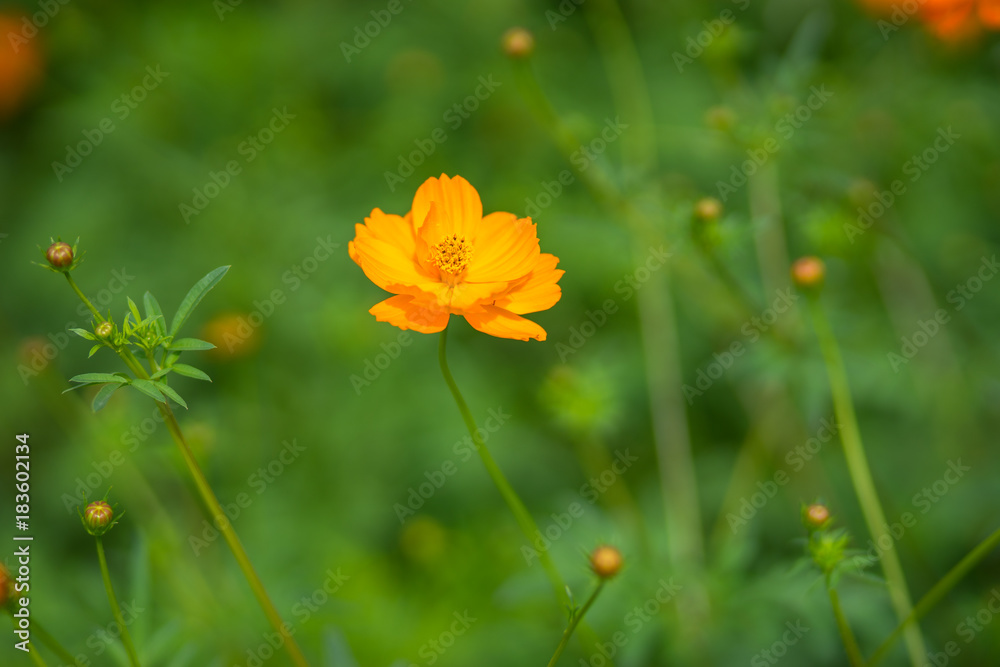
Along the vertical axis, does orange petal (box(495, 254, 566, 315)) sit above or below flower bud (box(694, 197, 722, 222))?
below

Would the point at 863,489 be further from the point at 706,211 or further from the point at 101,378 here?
the point at 101,378

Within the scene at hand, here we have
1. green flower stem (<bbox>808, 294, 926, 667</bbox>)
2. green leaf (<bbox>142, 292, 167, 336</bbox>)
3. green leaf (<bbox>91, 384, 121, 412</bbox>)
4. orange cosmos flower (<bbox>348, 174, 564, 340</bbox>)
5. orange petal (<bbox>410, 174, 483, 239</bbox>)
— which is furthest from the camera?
green flower stem (<bbox>808, 294, 926, 667</bbox>)

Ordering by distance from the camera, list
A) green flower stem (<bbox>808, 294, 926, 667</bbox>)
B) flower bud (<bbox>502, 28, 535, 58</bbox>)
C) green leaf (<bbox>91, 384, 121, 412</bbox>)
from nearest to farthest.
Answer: green leaf (<bbox>91, 384, 121, 412</bbox>)
green flower stem (<bbox>808, 294, 926, 667</bbox>)
flower bud (<bbox>502, 28, 535, 58</bbox>)

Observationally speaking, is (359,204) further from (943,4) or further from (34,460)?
(943,4)

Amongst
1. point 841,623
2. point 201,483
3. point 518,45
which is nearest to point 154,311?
point 201,483

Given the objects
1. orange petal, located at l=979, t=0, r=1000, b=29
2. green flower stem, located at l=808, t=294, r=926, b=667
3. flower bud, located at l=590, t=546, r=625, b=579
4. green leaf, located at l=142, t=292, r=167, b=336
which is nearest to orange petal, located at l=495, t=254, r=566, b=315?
flower bud, located at l=590, t=546, r=625, b=579

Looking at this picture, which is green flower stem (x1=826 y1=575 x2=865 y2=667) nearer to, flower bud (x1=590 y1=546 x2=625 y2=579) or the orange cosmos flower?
flower bud (x1=590 y1=546 x2=625 y2=579)

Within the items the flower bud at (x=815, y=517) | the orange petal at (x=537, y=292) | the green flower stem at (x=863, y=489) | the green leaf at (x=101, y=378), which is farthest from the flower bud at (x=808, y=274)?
the green leaf at (x=101, y=378)
